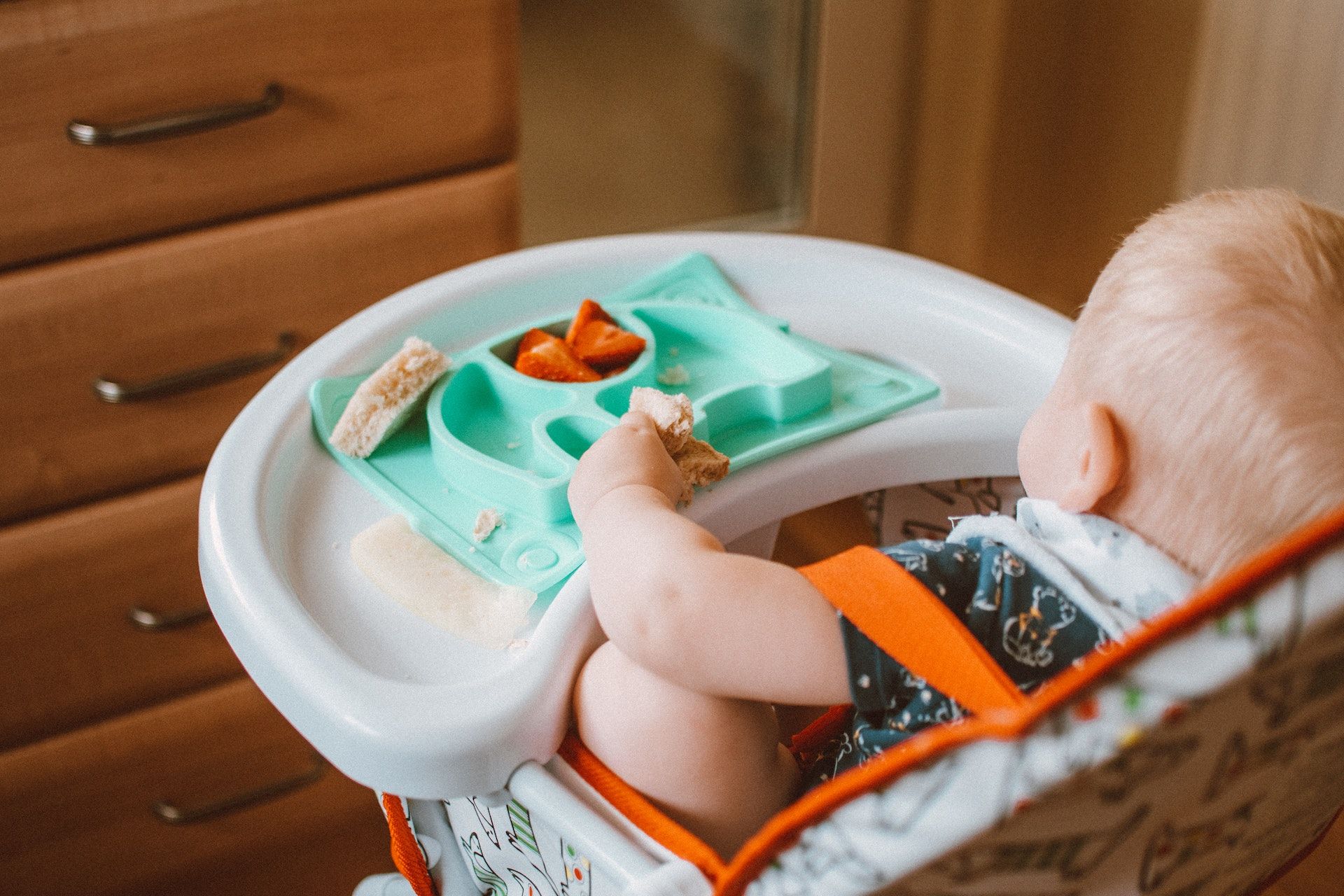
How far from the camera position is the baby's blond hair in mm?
372

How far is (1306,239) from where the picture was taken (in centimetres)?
41

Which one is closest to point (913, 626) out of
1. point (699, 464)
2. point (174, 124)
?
point (699, 464)

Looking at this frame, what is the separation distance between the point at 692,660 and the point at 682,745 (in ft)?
0.14

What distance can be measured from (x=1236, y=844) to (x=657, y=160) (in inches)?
47.7

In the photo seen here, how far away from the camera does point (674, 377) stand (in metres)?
0.63

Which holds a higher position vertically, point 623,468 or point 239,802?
point 623,468

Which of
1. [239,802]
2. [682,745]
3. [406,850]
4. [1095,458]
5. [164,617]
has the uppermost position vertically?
[1095,458]

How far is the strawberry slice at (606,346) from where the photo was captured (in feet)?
2.02

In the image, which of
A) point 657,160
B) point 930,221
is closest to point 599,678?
point 657,160

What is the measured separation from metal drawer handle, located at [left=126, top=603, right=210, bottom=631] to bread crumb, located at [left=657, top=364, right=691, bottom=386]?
488 millimetres

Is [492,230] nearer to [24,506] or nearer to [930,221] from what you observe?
[24,506]

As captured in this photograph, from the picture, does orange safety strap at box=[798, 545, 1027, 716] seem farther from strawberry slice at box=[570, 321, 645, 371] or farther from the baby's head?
strawberry slice at box=[570, 321, 645, 371]

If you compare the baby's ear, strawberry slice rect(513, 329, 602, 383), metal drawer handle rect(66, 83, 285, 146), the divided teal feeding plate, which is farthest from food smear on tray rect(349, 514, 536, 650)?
metal drawer handle rect(66, 83, 285, 146)

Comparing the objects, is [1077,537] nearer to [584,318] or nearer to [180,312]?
[584,318]
